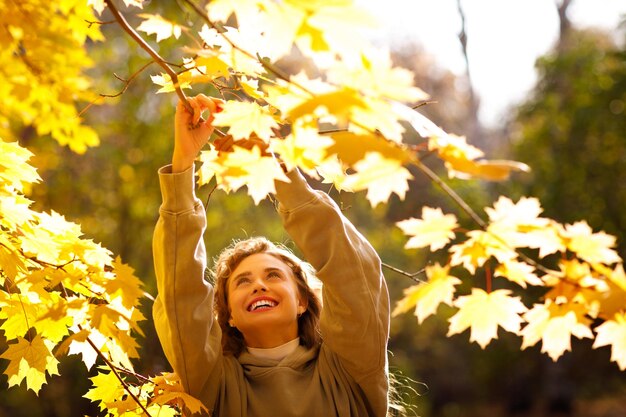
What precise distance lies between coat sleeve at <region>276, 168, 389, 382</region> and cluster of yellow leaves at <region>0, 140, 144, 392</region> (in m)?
0.40

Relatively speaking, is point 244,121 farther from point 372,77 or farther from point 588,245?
point 588,245

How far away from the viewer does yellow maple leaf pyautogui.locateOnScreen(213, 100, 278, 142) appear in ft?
5.10

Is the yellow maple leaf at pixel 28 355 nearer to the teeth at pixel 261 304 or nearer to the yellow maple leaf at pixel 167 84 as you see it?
the teeth at pixel 261 304

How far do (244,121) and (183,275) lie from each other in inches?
19.3

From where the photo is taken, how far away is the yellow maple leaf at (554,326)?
1.46 metres

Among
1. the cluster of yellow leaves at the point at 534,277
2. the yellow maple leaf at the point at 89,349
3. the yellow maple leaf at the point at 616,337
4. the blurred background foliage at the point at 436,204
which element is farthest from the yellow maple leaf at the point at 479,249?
the blurred background foliage at the point at 436,204

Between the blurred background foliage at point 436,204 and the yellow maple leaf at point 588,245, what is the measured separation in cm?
524

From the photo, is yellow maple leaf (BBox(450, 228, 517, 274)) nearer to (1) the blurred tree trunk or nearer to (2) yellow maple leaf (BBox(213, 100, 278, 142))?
(2) yellow maple leaf (BBox(213, 100, 278, 142))

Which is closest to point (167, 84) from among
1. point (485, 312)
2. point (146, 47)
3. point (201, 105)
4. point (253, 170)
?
point (201, 105)

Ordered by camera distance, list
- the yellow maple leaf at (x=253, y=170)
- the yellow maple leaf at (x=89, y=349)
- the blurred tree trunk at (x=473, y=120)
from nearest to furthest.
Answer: the yellow maple leaf at (x=253, y=170) < the yellow maple leaf at (x=89, y=349) < the blurred tree trunk at (x=473, y=120)

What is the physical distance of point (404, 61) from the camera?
55.2ft

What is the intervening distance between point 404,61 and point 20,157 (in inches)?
604

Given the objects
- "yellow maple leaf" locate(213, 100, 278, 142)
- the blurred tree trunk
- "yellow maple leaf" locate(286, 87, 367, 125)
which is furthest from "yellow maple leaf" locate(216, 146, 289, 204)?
the blurred tree trunk

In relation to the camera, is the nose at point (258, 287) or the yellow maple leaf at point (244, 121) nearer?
the yellow maple leaf at point (244, 121)
